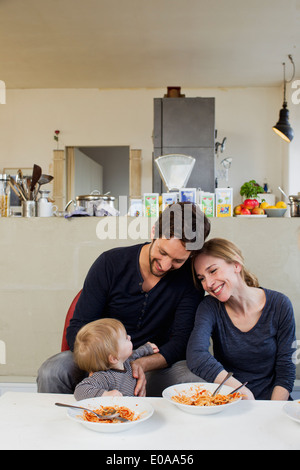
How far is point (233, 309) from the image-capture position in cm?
172

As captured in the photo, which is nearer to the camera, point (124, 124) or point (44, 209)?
point (44, 209)

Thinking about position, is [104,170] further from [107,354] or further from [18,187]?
[107,354]

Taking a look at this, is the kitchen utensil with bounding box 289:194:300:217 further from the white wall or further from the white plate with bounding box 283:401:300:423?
the white wall

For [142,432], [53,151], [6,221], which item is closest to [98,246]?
[6,221]

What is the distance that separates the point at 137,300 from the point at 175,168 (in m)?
2.40

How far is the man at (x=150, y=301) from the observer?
175cm

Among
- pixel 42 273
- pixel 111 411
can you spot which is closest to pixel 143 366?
pixel 111 411

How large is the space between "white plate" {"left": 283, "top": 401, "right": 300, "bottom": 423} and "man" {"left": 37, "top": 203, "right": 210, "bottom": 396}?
1.96 feet

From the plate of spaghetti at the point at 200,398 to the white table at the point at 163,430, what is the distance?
0.02m

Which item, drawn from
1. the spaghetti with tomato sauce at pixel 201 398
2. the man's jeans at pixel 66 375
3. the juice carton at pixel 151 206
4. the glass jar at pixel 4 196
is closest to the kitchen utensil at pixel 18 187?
the glass jar at pixel 4 196

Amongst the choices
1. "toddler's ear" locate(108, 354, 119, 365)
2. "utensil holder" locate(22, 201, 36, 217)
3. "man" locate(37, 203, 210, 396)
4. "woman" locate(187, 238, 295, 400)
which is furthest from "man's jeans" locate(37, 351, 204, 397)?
"utensil holder" locate(22, 201, 36, 217)

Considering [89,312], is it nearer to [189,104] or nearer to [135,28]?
[189,104]

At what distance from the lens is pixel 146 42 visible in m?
5.16

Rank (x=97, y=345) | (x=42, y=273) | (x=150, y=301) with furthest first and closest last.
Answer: (x=42, y=273) < (x=150, y=301) < (x=97, y=345)
